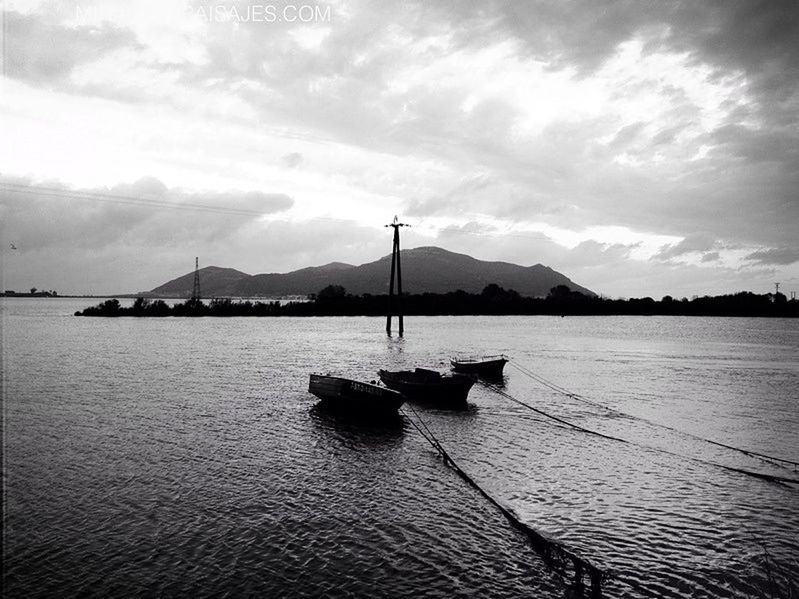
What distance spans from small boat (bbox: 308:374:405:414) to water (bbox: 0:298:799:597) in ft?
3.47

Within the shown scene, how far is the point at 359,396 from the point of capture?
24547 millimetres

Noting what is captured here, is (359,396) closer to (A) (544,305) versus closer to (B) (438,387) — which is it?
(B) (438,387)

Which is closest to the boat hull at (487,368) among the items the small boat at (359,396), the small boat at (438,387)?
the small boat at (438,387)

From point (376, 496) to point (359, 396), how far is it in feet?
32.5

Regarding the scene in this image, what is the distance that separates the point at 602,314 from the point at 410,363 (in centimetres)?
16754

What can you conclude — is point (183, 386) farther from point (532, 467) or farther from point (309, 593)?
point (309, 593)

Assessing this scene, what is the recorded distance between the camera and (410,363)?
4869 centimetres

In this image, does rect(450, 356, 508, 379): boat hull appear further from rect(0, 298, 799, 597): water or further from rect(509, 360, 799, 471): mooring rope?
rect(0, 298, 799, 597): water

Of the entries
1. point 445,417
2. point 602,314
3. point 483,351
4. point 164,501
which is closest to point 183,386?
point 445,417

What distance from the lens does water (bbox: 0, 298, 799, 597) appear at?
34.4ft

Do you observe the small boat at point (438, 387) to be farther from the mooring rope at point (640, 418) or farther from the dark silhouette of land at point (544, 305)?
the dark silhouette of land at point (544, 305)

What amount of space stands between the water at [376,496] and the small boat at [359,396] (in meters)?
1.06

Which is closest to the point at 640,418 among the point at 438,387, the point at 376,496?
the point at 438,387

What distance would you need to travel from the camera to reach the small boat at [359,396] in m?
23.9
